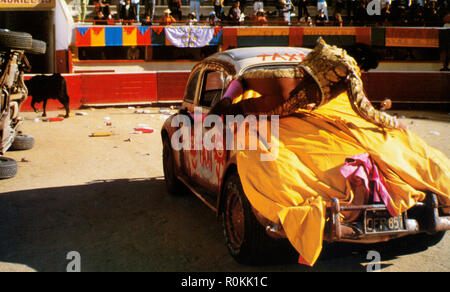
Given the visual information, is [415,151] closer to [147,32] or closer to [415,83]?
[415,83]

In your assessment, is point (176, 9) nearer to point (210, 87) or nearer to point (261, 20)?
point (261, 20)

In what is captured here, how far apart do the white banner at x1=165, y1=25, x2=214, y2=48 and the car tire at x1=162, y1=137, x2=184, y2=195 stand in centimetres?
1584

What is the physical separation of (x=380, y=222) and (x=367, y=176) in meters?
0.33

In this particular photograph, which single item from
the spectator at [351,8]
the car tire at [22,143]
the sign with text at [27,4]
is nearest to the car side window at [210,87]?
the car tire at [22,143]

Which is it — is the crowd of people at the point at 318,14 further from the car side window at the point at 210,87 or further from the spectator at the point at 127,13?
the car side window at the point at 210,87

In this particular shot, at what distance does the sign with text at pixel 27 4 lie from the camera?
21.4 meters

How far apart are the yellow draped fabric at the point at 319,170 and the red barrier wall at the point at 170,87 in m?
14.5

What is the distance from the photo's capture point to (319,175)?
3.71 meters

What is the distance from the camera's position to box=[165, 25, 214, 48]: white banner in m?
21.7

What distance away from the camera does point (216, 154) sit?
4.63 m

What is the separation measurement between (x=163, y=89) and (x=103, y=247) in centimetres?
1441

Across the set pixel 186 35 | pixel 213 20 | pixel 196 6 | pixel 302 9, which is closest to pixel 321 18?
pixel 302 9
